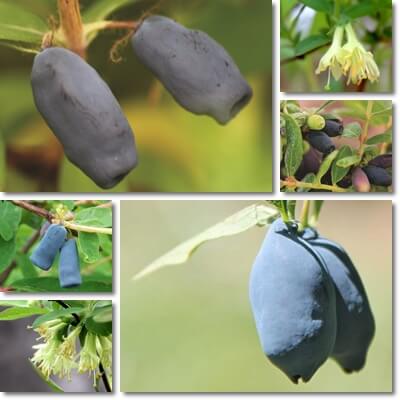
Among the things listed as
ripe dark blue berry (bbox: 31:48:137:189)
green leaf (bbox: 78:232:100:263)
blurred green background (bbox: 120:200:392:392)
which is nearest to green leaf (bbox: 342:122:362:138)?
blurred green background (bbox: 120:200:392:392)

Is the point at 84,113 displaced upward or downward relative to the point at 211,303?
upward

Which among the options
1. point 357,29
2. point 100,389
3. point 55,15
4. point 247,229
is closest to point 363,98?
point 357,29

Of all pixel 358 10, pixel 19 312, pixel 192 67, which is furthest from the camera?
pixel 19 312

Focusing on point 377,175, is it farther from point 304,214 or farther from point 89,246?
point 89,246

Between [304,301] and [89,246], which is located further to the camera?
[89,246]

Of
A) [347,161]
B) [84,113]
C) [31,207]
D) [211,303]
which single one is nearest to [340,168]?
[347,161]

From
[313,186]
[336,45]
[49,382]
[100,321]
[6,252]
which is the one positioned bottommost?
[49,382]

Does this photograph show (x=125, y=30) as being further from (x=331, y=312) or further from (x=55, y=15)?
(x=331, y=312)

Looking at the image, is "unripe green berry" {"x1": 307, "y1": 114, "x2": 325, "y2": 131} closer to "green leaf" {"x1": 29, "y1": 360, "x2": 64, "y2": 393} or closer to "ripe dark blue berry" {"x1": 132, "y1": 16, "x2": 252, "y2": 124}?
"ripe dark blue berry" {"x1": 132, "y1": 16, "x2": 252, "y2": 124}
